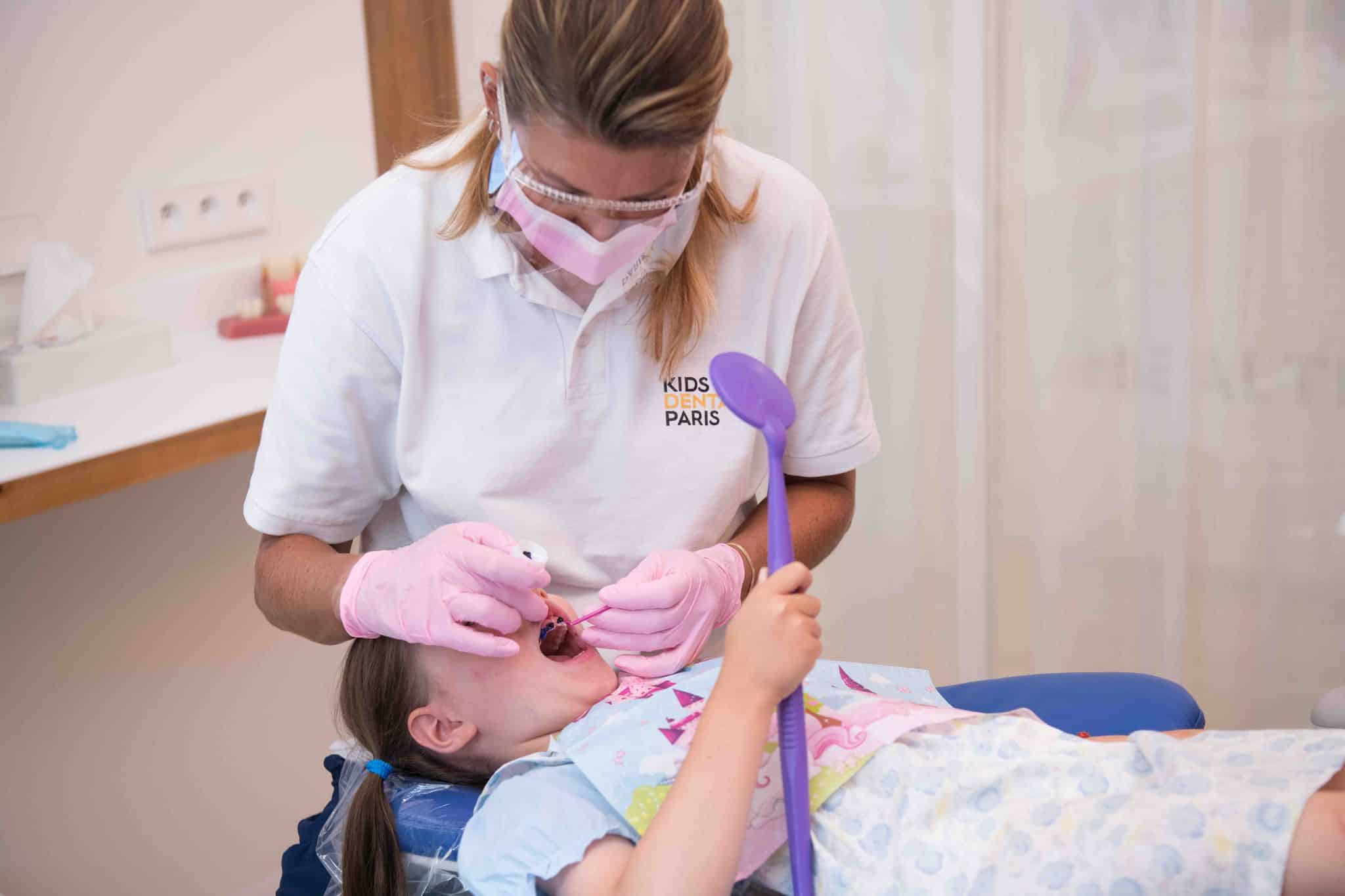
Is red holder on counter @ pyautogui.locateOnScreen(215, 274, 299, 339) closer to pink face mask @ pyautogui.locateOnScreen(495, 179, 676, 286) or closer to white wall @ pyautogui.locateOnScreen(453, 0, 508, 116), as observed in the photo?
white wall @ pyautogui.locateOnScreen(453, 0, 508, 116)

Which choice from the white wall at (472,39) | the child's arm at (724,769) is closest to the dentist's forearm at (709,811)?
the child's arm at (724,769)

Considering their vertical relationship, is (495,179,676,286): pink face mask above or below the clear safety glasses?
below

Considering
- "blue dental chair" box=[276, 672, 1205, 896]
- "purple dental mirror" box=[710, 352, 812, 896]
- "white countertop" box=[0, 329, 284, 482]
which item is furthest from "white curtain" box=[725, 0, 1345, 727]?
"purple dental mirror" box=[710, 352, 812, 896]

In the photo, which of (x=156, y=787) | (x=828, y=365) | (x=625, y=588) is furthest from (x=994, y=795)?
(x=156, y=787)

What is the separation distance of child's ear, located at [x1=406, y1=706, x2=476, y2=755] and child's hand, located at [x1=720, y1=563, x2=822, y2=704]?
0.39m

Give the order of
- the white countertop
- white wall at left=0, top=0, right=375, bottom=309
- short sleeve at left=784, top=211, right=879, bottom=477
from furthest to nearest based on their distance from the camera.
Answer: white wall at left=0, top=0, right=375, bottom=309, the white countertop, short sleeve at left=784, top=211, right=879, bottom=477

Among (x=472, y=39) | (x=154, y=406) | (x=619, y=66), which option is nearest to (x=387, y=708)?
(x=619, y=66)

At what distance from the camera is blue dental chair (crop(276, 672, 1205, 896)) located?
4.23 feet

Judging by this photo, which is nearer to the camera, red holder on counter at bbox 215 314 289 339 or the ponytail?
the ponytail

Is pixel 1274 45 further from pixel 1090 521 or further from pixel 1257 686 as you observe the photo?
pixel 1257 686

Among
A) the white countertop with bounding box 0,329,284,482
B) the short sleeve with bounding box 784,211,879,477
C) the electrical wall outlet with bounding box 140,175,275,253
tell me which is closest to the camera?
the short sleeve with bounding box 784,211,879,477

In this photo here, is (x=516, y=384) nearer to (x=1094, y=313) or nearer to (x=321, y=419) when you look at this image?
(x=321, y=419)

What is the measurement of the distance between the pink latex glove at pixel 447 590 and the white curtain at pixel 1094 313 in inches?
54.1

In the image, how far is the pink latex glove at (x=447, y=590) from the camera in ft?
4.09
